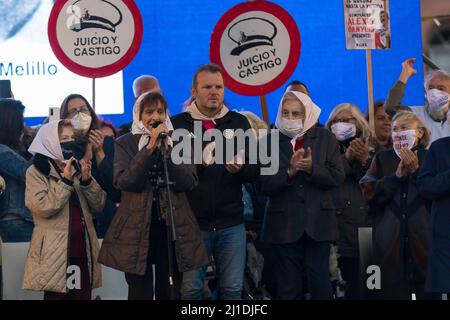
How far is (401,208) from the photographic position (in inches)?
375

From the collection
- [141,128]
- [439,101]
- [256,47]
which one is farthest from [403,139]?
[141,128]

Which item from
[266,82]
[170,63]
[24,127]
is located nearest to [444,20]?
[266,82]

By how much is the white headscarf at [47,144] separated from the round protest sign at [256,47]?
1490 millimetres

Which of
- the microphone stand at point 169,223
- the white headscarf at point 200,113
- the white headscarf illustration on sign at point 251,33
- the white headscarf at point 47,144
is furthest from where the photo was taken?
the white headscarf illustration on sign at point 251,33

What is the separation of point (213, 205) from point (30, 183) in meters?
1.53

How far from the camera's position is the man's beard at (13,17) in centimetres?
974

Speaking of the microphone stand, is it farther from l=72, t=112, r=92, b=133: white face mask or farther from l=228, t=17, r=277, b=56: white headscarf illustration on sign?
l=228, t=17, r=277, b=56: white headscarf illustration on sign

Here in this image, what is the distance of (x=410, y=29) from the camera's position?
993cm

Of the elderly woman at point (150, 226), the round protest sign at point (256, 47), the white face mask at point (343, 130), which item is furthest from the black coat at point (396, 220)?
the elderly woman at point (150, 226)

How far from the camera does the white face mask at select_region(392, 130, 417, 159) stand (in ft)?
31.2

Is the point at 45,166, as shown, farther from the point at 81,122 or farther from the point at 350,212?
the point at 350,212

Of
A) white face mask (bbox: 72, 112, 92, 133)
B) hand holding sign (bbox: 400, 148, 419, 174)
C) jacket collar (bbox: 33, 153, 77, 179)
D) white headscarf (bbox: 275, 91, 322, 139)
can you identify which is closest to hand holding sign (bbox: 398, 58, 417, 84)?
hand holding sign (bbox: 400, 148, 419, 174)

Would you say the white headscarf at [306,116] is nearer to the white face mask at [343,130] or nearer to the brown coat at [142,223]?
the white face mask at [343,130]
